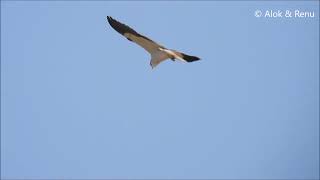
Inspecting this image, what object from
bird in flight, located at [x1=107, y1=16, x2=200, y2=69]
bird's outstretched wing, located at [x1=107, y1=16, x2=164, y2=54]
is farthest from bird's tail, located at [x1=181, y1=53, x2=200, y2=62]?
bird's outstretched wing, located at [x1=107, y1=16, x2=164, y2=54]

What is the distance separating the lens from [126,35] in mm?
15430

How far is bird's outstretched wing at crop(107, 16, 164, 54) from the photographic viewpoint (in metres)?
15.2

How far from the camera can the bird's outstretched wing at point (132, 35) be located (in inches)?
598

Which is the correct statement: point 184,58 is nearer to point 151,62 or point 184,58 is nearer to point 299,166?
point 151,62

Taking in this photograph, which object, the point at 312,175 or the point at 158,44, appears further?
the point at 312,175

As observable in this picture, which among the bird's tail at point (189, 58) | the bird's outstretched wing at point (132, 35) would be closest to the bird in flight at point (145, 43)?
the bird's outstretched wing at point (132, 35)

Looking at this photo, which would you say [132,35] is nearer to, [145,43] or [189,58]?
[145,43]

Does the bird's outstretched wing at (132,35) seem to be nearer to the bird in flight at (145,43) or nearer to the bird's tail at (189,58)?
the bird in flight at (145,43)

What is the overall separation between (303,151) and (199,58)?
124m

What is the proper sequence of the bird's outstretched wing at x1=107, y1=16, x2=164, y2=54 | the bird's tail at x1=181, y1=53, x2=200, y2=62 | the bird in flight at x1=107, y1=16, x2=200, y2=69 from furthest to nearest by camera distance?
the bird's outstretched wing at x1=107, y1=16, x2=164, y2=54, the bird in flight at x1=107, y1=16, x2=200, y2=69, the bird's tail at x1=181, y1=53, x2=200, y2=62

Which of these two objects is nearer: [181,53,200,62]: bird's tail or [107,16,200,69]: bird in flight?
A: [181,53,200,62]: bird's tail

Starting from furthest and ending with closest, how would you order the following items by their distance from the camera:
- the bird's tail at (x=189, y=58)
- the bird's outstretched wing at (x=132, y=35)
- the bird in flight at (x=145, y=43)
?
the bird's outstretched wing at (x=132, y=35), the bird in flight at (x=145, y=43), the bird's tail at (x=189, y=58)

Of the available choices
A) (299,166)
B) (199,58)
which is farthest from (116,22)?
(299,166)

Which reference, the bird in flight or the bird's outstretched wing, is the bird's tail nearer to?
the bird in flight
